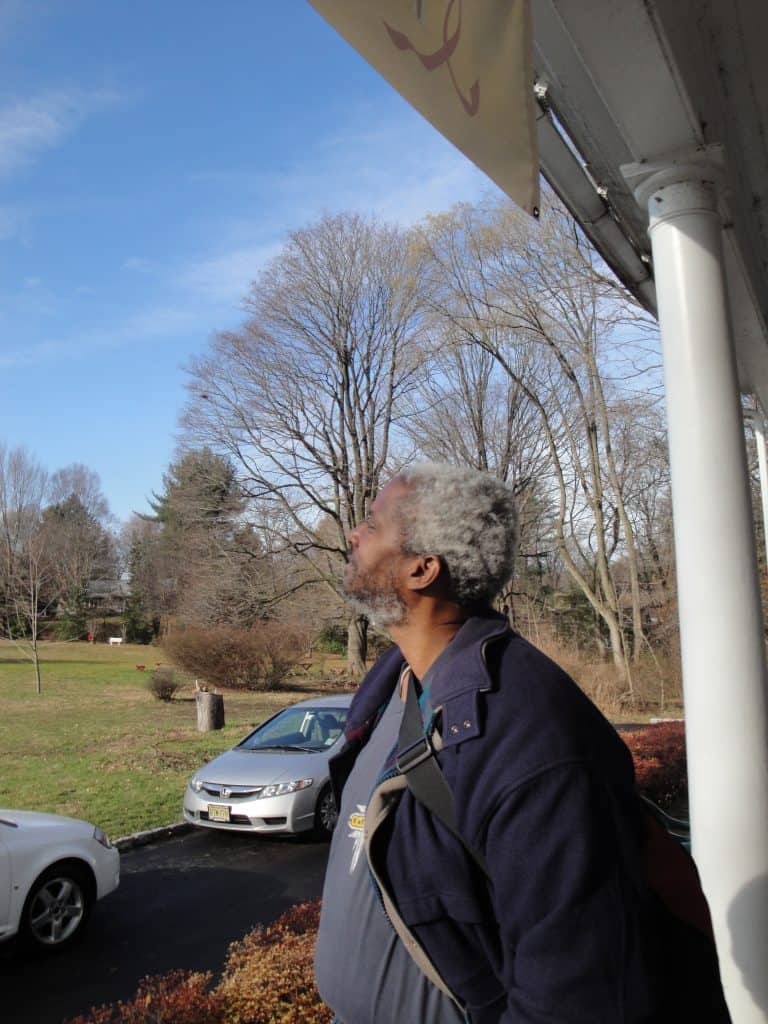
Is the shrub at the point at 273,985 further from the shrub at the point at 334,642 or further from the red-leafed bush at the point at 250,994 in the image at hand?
the shrub at the point at 334,642

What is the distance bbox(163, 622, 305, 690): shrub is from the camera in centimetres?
2833

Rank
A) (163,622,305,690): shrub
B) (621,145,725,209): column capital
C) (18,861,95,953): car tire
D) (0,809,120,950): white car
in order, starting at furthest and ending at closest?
(163,622,305,690): shrub < (18,861,95,953): car tire < (0,809,120,950): white car < (621,145,725,209): column capital

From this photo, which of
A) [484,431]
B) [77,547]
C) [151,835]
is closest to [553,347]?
[484,431]

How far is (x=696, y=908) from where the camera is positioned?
53.7 inches

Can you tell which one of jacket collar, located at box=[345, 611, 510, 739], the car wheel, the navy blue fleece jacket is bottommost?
the car wheel

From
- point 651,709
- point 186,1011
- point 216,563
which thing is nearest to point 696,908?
point 186,1011

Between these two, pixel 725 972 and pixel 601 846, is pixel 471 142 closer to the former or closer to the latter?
pixel 601 846

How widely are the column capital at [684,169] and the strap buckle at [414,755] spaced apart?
2555 mm

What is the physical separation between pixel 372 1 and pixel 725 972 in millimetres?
3206

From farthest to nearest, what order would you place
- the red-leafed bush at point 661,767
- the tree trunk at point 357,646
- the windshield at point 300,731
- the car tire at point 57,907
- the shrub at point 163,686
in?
1. the tree trunk at point 357,646
2. the shrub at point 163,686
3. the windshield at point 300,731
4. the red-leafed bush at point 661,767
5. the car tire at point 57,907

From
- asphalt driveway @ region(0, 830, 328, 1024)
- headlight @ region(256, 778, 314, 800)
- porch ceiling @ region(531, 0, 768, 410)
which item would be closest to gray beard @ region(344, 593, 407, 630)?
porch ceiling @ region(531, 0, 768, 410)

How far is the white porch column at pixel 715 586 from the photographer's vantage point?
110 inches

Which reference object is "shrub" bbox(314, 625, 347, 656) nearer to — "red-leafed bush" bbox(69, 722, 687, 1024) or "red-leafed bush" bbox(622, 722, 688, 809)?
"red-leafed bush" bbox(622, 722, 688, 809)

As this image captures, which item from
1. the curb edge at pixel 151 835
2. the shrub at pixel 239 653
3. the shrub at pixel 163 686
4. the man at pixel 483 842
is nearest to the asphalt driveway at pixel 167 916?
the curb edge at pixel 151 835
